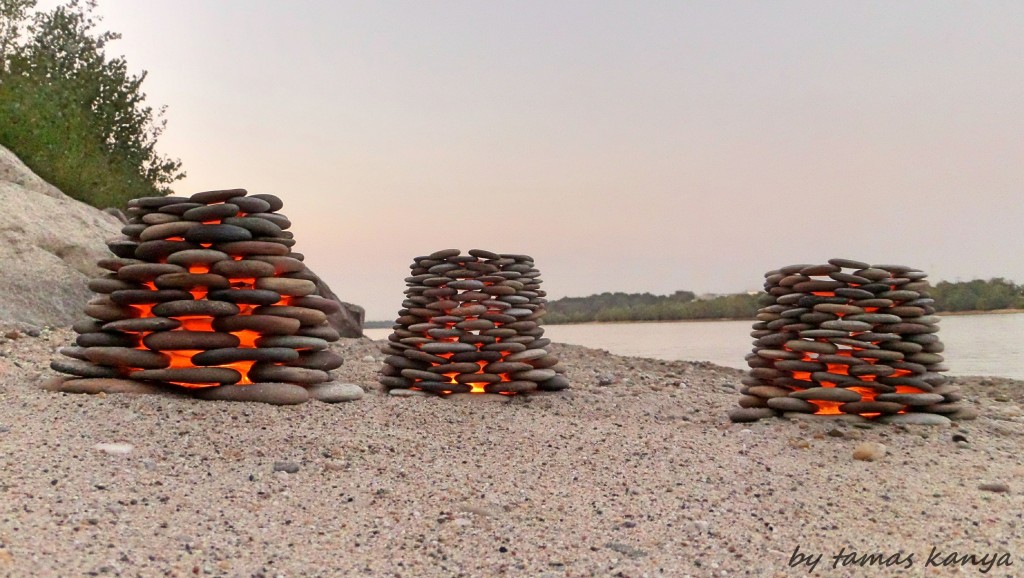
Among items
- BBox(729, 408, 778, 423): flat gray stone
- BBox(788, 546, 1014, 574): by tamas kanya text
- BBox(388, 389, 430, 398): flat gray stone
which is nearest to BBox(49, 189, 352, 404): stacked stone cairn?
BBox(388, 389, 430, 398): flat gray stone

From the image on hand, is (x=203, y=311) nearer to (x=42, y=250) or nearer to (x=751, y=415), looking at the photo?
(x=751, y=415)

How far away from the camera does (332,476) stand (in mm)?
4246

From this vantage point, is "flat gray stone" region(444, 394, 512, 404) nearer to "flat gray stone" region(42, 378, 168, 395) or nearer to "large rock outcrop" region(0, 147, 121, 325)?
"flat gray stone" region(42, 378, 168, 395)

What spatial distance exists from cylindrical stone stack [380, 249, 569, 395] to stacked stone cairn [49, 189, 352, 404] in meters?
1.01

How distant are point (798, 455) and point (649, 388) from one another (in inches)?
124

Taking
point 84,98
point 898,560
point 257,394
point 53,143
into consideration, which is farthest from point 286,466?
point 84,98

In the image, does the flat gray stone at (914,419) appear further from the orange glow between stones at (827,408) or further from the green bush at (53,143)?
the green bush at (53,143)

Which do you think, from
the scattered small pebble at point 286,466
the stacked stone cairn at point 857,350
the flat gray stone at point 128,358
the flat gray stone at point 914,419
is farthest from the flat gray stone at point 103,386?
the flat gray stone at point 914,419

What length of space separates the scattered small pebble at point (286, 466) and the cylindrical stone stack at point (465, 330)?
2.29 meters

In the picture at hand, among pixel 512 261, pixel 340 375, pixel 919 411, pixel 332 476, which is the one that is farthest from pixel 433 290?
pixel 919 411

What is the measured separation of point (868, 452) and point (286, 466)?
3.73m

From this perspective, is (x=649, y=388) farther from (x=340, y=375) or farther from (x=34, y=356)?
(x=34, y=356)

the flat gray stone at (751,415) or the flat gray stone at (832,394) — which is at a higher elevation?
the flat gray stone at (832,394)

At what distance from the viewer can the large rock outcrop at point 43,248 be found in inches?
330
